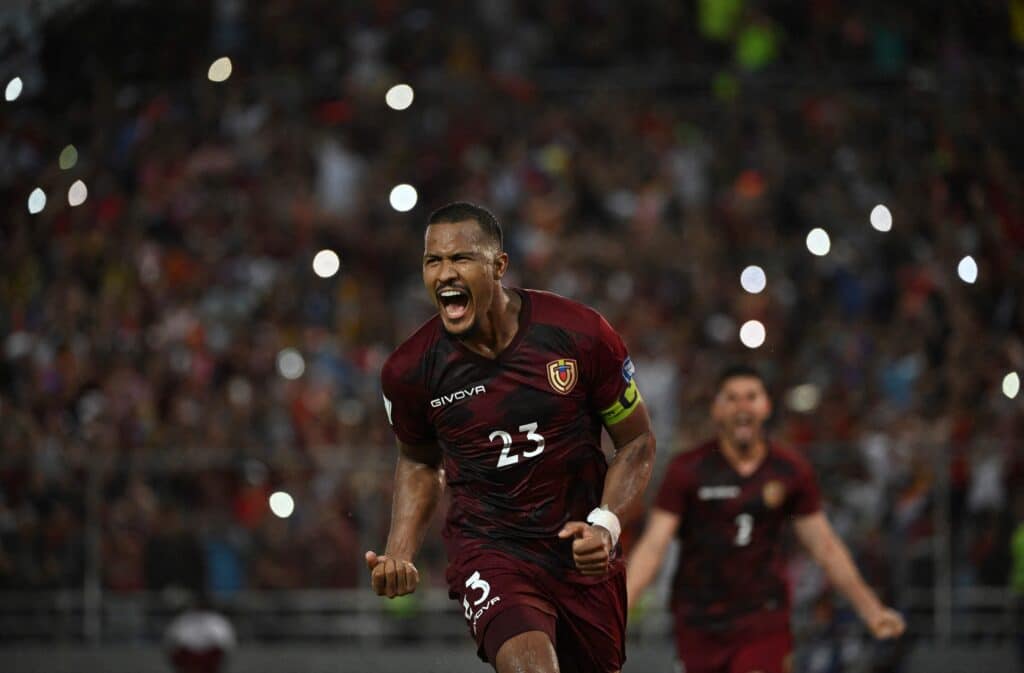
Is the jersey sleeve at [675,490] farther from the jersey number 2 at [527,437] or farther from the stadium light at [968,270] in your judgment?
the stadium light at [968,270]

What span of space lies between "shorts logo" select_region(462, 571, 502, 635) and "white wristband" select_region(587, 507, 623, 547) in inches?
18.3

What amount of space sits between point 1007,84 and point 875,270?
7.67 ft

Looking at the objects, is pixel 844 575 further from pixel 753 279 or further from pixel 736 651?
pixel 753 279

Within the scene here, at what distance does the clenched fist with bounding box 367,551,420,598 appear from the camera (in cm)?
646

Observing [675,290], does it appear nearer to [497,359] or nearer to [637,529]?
[637,529]

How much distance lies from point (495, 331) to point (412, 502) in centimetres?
79

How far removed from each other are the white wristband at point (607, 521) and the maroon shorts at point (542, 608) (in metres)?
0.35

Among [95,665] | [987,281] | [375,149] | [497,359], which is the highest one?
[375,149]

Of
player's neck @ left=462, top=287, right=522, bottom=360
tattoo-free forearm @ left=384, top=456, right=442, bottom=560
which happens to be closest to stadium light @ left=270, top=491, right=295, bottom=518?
tattoo-free forearm @ left=384, top=456, right=442, bottom=560

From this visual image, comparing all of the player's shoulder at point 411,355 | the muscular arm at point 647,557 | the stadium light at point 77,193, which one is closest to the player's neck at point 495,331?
the player's shoulder at point 411,355

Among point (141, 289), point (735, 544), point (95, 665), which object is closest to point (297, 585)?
point (95, 665)

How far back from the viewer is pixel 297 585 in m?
13.9

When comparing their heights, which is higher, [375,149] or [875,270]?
[375,149]

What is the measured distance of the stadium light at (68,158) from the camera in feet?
57.0
